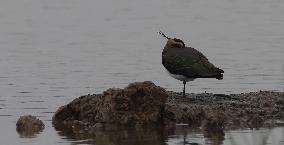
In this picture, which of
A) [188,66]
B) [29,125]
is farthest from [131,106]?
[188,66]

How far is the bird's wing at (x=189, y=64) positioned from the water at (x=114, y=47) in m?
2.38

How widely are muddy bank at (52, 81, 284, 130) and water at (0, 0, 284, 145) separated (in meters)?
0.70

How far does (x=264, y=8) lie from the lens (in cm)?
3647

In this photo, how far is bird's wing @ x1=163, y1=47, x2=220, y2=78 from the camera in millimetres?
17062

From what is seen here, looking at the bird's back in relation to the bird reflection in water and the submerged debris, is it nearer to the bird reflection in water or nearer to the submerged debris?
the submerged debris

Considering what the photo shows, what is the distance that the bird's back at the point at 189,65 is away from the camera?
1703cm

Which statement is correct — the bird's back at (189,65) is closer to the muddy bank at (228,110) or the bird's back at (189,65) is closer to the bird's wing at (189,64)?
the bird's wing at (189,64)

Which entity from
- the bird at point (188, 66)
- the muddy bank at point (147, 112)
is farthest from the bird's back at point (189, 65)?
the muddy bank at point (147, 112)

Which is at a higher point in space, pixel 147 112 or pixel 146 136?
pixel 147 112

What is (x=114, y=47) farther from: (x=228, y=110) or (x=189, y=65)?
(x=228, y=110)

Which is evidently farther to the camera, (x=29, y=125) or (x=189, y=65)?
(x=189, y=65)

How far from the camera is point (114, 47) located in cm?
2736

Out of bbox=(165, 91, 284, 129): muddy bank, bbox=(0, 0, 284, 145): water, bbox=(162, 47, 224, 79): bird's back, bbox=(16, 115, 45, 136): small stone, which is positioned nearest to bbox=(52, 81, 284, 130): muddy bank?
bbox=(165, 91, 284, 129): muddy bank

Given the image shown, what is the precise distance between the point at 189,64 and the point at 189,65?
0.06 feet
